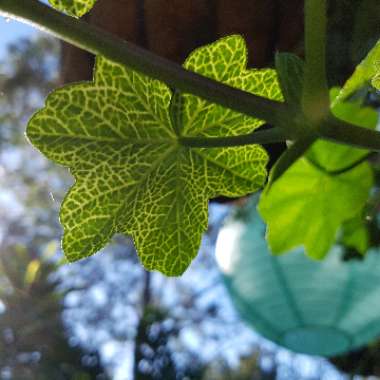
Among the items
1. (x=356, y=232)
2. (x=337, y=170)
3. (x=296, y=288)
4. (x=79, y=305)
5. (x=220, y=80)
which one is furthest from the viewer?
(x=79, y=305)

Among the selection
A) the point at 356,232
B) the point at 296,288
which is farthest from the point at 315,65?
the point at 296,288

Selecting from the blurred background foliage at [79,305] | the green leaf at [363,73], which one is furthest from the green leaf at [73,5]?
the blurred background foliage at [79,305]

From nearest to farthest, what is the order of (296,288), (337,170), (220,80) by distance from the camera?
(220,80), (337,170), (296,288)

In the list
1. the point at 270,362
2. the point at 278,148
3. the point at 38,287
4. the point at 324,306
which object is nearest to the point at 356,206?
the point at 278,148

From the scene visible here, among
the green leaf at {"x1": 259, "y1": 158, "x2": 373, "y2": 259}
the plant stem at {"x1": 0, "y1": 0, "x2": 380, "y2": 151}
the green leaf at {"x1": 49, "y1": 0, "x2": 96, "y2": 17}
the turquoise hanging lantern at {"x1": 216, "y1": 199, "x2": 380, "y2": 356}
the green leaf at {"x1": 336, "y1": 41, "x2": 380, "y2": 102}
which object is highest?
the plant stem at {"x1": 0, "y1": 0, "x2": 380, "y2": 151}

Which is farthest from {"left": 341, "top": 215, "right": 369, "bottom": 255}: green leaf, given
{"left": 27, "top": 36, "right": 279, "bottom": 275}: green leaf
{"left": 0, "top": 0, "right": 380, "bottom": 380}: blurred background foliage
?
{"left": 0, "top": 0, "right": 380, "bottom": 380}: blurred background foliage

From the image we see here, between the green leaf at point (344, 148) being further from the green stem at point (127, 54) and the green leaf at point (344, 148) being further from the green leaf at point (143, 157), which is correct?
the green stem at point (127, 54)

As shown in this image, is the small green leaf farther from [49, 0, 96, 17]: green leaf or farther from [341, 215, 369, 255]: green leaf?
[341, 215, 369, 255]: green leaf

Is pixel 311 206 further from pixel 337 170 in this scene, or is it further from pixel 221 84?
pixel 221 84
